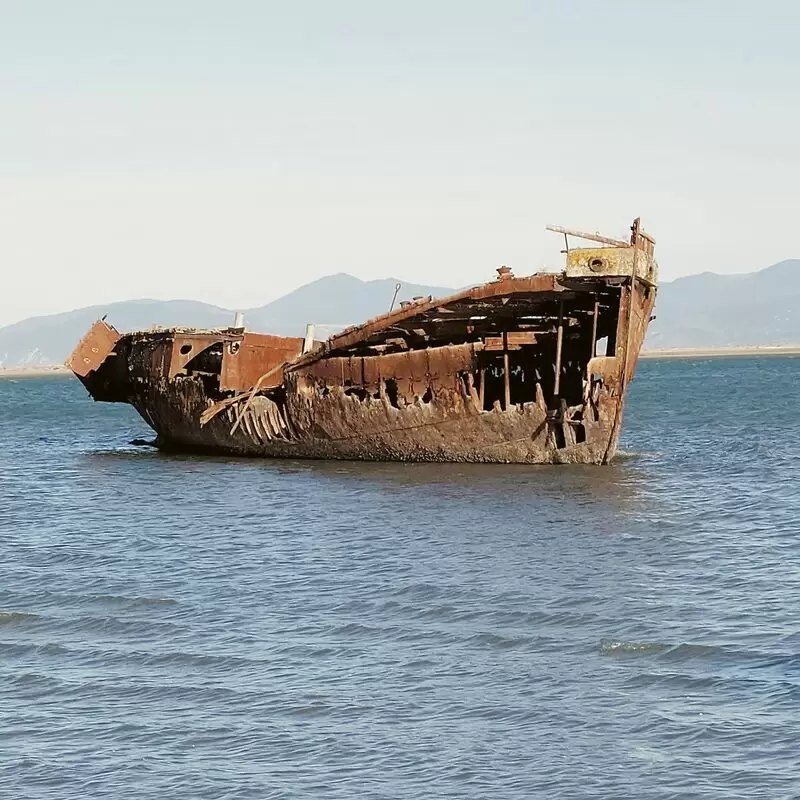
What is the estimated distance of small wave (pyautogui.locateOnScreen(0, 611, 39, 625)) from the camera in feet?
45.0

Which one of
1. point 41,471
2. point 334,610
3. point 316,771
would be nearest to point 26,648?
point 334,610

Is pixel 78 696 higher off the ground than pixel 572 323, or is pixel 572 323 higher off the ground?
pixel 572 323

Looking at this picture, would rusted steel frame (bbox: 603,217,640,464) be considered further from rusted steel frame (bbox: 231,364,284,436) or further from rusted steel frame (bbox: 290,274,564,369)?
rusted steel frame (bbox: 231,364,284,436)

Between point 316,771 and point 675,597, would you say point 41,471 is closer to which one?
point 675,597

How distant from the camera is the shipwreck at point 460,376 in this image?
78.6 feet

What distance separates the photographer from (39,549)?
734 inches

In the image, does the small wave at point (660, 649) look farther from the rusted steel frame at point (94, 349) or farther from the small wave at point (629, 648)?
the rusted steel frame at point (94, 349)

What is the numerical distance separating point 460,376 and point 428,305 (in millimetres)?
1764

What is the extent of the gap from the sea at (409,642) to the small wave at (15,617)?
1.4 inches

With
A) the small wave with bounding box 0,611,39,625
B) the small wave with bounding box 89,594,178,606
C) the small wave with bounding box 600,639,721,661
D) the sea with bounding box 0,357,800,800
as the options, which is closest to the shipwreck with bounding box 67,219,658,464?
the sea with bounding box 0,357,800,800

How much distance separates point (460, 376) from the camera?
25391mm

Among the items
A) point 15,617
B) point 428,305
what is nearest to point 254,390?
point 428,305

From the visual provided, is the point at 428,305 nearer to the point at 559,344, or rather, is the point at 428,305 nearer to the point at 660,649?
→ the point at 559,344

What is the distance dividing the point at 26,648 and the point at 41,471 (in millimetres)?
19242
